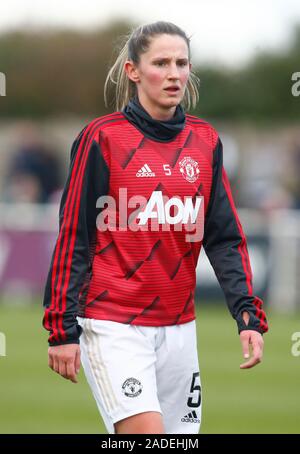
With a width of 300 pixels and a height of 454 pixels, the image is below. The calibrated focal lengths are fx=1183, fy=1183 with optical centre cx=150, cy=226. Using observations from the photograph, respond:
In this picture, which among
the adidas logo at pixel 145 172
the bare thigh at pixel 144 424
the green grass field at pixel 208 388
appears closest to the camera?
the bare thigh at pixel 144 424

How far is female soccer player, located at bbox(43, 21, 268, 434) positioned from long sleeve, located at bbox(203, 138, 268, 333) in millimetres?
11

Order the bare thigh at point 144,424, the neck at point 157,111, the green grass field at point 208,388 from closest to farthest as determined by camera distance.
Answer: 1. the bare thigh at point 144,424
2. the neck at point 157,111
3. the green grass field at point 208,388

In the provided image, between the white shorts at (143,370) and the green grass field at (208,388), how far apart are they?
3014mm

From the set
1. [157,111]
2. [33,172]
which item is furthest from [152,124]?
[33,172]

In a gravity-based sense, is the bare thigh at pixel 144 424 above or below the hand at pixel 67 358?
below

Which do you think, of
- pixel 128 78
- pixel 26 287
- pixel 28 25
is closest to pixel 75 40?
pixel 28 25

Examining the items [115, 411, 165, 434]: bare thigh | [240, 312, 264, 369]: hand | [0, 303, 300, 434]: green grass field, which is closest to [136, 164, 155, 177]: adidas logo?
[240, 312, 264, 369]: hand

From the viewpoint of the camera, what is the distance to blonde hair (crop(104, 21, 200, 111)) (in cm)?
545

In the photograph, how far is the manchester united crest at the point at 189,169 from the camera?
544 centimetres

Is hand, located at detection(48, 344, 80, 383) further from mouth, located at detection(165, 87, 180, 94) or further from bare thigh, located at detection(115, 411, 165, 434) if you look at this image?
mouth, located at detection(165, 87, 180, 94)

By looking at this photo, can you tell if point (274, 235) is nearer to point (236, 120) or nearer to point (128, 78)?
point (128, 78)

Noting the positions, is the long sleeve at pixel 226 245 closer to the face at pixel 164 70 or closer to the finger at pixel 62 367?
the face at pixel 164 70

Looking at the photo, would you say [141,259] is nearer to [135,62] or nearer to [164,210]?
[164,210]

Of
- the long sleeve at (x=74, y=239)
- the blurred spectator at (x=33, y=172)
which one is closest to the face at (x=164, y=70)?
the long sleeve at (x=74, y=239)
